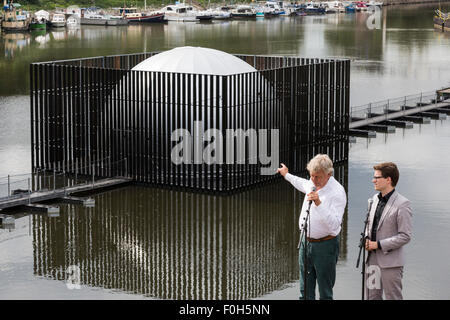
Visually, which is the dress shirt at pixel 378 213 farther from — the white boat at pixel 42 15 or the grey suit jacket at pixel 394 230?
the white boat at pixel 42 15

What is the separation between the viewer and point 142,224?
24938 mm

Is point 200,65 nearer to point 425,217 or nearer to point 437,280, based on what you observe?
point 425,217

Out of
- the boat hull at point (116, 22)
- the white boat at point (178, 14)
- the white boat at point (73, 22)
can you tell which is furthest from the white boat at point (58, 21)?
the white boat at point (178, 14)

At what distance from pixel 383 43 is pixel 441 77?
2784 cm

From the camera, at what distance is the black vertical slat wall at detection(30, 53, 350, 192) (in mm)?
27953

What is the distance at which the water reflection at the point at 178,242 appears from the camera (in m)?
20.2

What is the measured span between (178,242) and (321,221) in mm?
10278

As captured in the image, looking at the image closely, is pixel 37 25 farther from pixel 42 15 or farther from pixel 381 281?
pixel 381 281

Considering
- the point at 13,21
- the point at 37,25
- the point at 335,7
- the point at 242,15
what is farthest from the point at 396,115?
the point at 335,7

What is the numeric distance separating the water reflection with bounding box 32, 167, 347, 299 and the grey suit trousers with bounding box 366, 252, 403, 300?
20.2 ft

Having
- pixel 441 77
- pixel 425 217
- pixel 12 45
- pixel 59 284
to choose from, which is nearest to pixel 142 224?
pixel 59 284

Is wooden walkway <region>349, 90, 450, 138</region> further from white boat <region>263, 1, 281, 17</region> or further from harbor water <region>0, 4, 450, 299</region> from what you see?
white boat <region>263, 1, 281, 17</region>

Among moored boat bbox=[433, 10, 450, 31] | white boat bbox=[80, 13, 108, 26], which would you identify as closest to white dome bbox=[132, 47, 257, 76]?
moored boat bbox=[433, 10, 450, 31]
